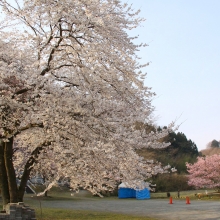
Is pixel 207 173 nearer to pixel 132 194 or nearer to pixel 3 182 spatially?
pixel 132 194

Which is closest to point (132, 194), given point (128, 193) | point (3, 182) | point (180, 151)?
point (128, 193)

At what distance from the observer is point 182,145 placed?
56.3m

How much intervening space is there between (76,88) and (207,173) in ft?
97.7

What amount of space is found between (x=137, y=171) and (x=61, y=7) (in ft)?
16.3

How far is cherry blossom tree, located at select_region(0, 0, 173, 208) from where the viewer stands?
764cm

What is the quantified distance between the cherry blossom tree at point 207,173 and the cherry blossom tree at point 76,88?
27350 mm

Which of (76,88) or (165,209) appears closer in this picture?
(76,88)

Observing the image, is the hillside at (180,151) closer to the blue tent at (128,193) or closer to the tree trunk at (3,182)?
the blue tent at (128,193)

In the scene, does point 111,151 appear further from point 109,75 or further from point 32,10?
point 32,10

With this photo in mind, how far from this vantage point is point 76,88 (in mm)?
8664

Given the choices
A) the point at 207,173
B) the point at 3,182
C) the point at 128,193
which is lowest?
the point at 128,193

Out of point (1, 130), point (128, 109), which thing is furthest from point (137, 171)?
point (1, 130)

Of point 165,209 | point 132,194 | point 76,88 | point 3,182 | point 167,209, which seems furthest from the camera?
point 132,194

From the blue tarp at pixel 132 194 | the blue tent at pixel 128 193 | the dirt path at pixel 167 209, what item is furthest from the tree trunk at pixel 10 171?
the blue tarp at pixel 132 194
